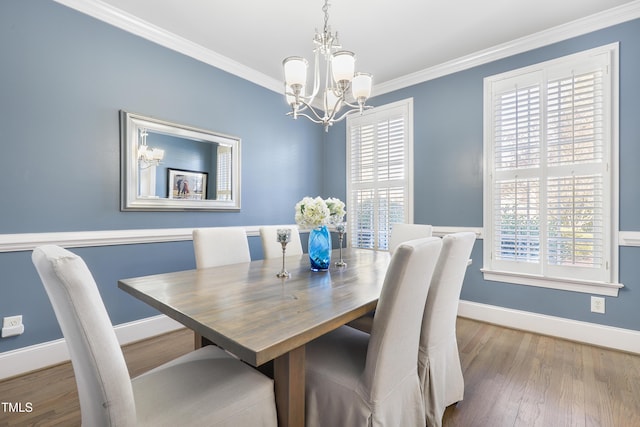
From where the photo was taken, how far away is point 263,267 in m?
1.85

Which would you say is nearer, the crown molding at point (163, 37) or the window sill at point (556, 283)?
the crown molding at point (163, 37)

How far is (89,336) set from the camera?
28.9 inches

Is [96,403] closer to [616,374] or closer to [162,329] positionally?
[162,329]

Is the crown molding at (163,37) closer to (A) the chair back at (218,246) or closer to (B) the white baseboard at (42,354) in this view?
(A) the chair back at (218,246)

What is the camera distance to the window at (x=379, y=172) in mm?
3439

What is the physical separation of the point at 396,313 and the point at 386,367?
212mm

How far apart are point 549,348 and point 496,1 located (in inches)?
107

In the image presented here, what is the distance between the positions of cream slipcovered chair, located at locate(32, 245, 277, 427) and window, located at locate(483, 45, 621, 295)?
2.67 meters

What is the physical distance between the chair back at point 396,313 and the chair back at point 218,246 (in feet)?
4.19

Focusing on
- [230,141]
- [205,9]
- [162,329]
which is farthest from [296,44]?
[162,329]

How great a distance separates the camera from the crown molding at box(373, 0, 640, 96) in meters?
2.25

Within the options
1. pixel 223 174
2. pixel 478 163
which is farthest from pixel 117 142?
pixel 478 163

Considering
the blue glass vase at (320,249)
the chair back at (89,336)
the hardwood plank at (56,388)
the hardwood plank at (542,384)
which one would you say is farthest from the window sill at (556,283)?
→ the chair back at (89,336)

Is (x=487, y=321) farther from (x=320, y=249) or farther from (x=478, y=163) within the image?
(x=320, y=249)
